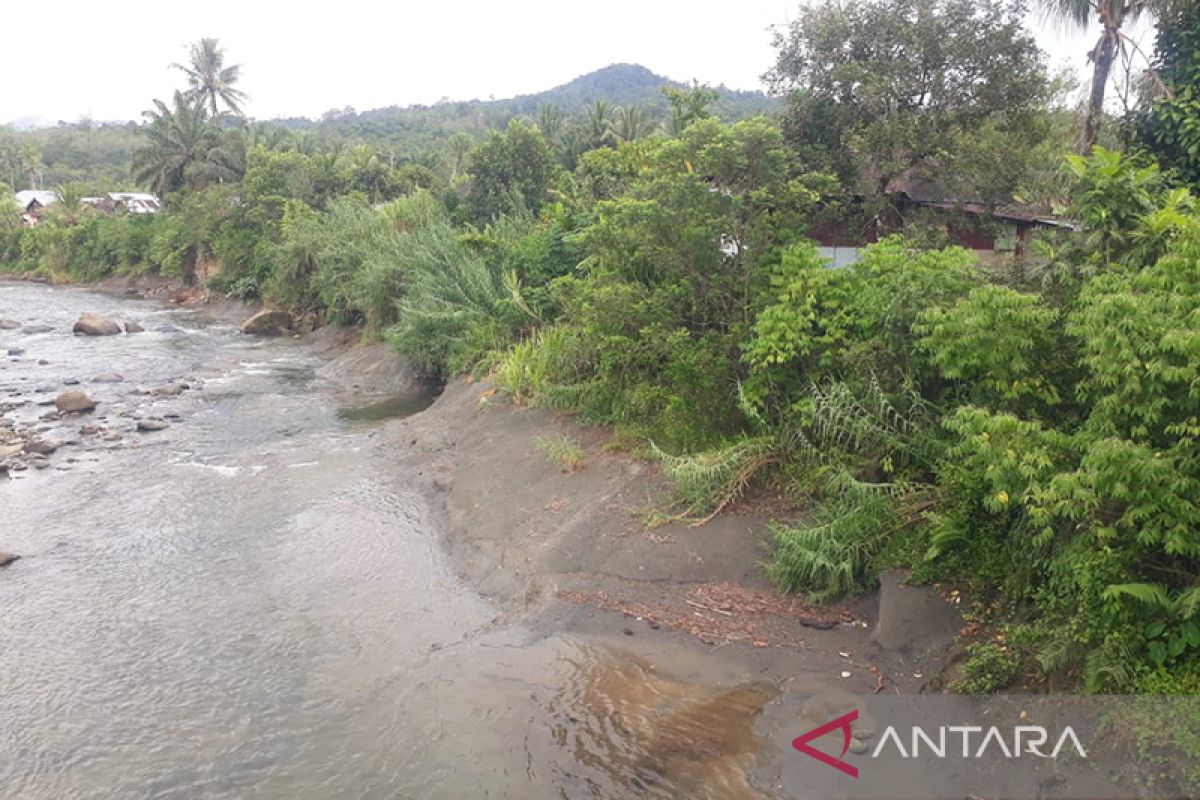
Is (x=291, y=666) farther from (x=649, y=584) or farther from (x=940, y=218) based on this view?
(x=940, y=218)

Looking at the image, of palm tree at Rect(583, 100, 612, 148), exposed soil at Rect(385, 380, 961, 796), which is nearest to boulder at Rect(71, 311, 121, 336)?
exposed soil at Rect(385, 380, 961, 796)

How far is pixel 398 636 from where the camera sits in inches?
353

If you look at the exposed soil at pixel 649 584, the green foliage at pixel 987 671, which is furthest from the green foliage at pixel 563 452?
the green foliage at pixel 987 671

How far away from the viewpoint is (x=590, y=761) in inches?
263

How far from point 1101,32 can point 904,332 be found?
11467mm

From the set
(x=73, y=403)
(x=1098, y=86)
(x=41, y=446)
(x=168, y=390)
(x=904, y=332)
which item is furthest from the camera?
(x=168, y=390)

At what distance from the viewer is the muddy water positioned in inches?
266

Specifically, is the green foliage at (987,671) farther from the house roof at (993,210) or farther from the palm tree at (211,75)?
the palm tree at (211,75)

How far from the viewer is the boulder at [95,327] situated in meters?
29.9

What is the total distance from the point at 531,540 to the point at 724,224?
15.4ft

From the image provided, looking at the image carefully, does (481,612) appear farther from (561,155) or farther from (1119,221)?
(561,155)

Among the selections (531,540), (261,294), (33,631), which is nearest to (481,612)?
(531,540)

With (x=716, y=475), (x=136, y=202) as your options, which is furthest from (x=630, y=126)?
(x=716, y=475)

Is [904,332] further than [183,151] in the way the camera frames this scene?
No
